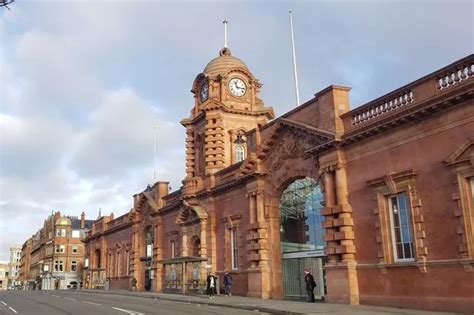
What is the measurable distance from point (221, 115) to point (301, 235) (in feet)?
54.1

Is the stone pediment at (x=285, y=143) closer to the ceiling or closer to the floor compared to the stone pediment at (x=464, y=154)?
closer to the ceiling

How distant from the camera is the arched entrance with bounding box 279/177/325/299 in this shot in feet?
90.7

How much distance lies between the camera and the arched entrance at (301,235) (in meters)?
27.6

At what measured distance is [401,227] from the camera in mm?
20609

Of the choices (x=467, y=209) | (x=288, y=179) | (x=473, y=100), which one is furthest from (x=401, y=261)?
(x=288, y=179)

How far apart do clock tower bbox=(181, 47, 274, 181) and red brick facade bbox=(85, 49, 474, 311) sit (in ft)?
6.47

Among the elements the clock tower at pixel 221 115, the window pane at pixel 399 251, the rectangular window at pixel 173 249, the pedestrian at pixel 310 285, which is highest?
the clock tower at pixel 221 115

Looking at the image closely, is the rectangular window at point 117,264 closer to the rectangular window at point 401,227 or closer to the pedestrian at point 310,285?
the pedestrian at point 310,285

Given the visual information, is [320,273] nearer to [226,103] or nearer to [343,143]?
[343,143]

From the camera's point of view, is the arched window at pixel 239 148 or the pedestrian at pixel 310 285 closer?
the pedestrian at pixel 310 285

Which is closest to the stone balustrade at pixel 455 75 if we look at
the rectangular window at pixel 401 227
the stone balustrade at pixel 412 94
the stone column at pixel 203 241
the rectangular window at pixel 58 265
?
the stone balustrade at pixel 412 94

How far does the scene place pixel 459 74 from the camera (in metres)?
18.4

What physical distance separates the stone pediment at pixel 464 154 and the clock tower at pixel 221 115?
956 inches

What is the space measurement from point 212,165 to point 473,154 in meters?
26.2
